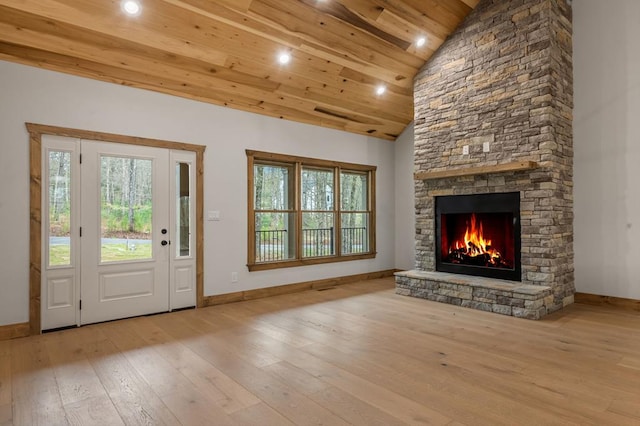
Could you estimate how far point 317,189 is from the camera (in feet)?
21.2

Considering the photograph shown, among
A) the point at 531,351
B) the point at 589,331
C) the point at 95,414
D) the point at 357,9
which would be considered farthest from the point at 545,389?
the point at 357,9

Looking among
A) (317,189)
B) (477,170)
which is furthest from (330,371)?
(317,189)

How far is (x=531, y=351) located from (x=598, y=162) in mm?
3002

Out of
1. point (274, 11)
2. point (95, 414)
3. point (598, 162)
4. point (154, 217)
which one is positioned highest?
point (274, 11)

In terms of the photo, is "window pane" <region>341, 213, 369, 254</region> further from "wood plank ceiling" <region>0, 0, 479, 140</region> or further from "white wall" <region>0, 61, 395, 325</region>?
"wood plank ceiling" <region>0, 0, 479, 140</region>

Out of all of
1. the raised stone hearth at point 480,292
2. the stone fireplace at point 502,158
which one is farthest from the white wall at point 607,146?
the raised stone hearth at point 480,292

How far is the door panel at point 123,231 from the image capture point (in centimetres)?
415

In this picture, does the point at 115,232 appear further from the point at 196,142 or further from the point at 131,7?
the point at 131,7

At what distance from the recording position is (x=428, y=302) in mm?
5105

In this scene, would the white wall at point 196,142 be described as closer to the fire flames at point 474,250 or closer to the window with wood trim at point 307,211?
the window with wood trim at point 307,211

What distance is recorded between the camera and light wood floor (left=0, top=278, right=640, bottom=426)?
2240mm

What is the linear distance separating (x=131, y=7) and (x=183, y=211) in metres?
2.32

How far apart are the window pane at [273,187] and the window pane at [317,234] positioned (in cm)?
45

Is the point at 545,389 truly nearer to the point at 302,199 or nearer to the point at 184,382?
the point at 184,382
